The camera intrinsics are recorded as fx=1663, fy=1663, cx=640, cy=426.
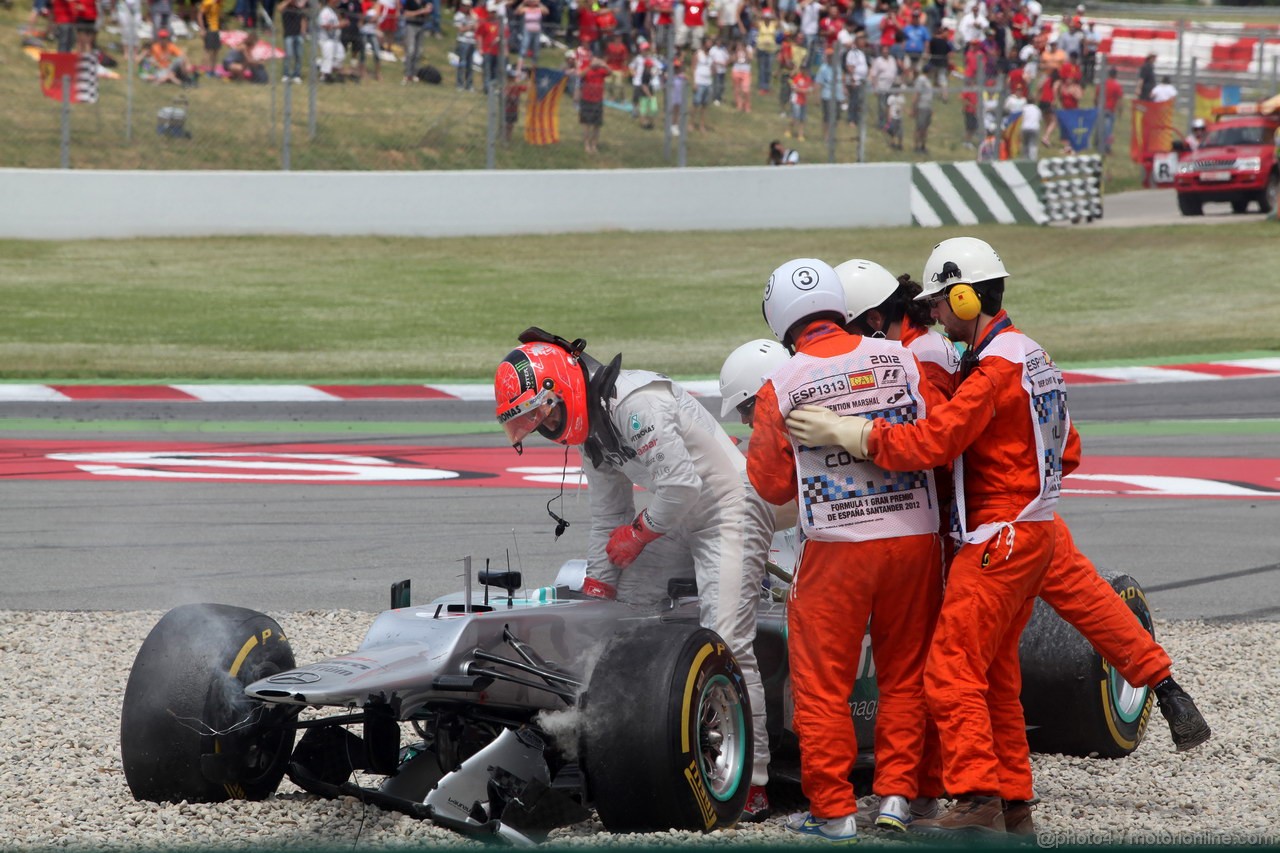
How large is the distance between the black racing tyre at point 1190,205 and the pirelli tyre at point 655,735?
88.5 ft

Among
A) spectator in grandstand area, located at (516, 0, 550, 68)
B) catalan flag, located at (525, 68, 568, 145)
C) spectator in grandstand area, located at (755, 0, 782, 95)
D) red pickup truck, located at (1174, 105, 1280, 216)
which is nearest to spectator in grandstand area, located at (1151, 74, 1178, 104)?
red pickup truck, located at (1174, 105, 1280, 216)

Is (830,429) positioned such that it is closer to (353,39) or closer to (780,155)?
(353,39)

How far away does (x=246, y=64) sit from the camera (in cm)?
2303

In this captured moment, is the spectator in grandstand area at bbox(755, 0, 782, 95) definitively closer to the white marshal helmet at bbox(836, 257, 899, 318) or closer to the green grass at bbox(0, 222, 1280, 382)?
the green grass at bbox(0, 222, 1280, 382)

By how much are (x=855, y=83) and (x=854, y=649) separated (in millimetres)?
21799

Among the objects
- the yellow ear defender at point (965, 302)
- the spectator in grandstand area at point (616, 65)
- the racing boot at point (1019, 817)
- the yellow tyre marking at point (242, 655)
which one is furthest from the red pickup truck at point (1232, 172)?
the yellow tyre marking at point (242, 655)

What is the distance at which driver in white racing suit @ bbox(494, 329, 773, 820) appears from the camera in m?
5.08

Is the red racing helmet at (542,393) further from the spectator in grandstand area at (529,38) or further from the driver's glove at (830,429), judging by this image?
the spectator in grandstand area at (529,38)

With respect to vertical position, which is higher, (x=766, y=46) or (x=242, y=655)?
(x=766, y=46)

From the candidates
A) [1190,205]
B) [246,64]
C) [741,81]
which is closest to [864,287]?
[246,64]

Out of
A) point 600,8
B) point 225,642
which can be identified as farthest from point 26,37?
point 225,642

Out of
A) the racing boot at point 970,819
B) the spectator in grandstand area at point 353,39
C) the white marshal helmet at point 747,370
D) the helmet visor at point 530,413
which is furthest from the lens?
the spectator in grandstand area at point 353,39

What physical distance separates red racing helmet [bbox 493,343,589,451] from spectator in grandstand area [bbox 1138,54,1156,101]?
111ft

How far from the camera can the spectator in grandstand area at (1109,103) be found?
106 ft
